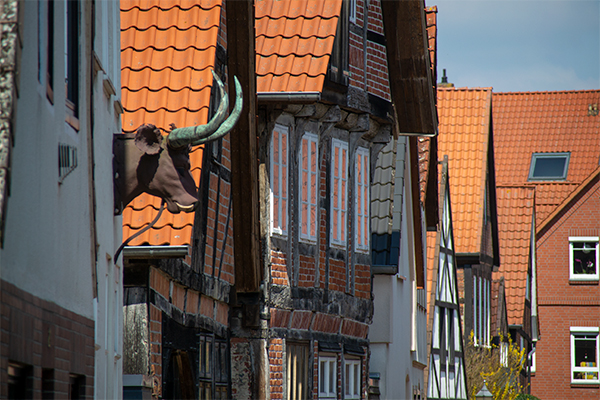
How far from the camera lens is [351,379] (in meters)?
14.3

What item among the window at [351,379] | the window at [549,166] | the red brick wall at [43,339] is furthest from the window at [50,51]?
the window at [549,166]

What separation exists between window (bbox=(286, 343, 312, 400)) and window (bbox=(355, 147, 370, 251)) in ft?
6.60

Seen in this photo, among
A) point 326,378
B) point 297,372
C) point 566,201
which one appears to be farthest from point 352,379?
point 566,201

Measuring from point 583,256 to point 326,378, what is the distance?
23.2 m

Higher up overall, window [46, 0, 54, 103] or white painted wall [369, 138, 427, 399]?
window [46, 0, 54, 103]

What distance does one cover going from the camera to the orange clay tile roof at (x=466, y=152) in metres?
25.6

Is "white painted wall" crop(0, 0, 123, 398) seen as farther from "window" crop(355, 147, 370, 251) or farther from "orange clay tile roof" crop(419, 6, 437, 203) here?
"orange clay tile roof" crop(419, 6, 437, 203)

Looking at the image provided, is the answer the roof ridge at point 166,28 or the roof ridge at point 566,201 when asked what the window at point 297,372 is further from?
the roof ridge at point 566,201

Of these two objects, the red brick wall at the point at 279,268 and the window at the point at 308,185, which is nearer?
the red brick wall at the point at 279,268

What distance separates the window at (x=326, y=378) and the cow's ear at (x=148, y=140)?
663 centimetres

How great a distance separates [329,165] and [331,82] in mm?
1336

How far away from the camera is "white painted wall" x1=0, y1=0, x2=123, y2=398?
4.29m

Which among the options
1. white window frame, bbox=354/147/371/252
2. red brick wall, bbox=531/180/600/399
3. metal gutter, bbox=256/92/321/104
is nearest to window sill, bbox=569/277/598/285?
red brick wall, bbox=531/180/600/399

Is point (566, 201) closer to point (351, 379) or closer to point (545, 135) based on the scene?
point (545, 135)
